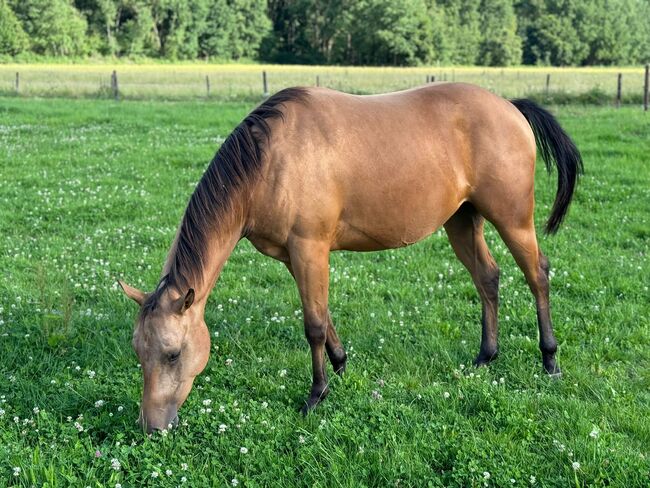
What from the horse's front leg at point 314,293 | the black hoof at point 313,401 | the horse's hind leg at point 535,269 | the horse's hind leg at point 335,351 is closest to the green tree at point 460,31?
the horse's hind leg at point 535,269

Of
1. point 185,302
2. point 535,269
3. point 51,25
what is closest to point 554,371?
point 535,269

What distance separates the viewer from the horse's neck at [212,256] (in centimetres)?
398

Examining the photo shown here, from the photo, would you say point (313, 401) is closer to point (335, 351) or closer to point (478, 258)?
point (335, 351)

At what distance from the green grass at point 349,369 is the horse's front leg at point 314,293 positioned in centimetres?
17

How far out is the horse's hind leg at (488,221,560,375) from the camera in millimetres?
4945

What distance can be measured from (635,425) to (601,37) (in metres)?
101

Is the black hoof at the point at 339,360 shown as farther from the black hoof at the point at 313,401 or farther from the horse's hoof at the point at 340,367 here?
the black hoof at the point at 313,401

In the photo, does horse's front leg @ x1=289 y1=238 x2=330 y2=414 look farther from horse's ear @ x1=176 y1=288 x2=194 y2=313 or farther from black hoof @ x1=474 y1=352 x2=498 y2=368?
black hoof @ x1=474 y1=352 x2=498 y2=368

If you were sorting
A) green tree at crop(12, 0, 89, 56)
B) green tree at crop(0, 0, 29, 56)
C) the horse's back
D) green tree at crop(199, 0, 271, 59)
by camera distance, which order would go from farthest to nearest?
green tree at crop(199, 0, 271, 59) < green tree at crop(12, 0, 89, 56) < green tree at crop(0, 0, 29, 56) < the horse's back

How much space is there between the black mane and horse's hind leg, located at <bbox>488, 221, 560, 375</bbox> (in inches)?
84.6

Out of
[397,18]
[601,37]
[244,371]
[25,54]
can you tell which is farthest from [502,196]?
[601,37]

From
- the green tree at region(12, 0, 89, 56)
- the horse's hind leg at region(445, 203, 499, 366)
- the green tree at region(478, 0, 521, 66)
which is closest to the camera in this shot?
the horse's hind leg at region(445, 203, 499, 366)

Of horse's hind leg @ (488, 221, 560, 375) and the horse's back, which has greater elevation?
the horse's back

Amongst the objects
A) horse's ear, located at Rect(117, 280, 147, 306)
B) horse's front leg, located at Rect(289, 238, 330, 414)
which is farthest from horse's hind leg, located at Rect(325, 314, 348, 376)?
horse's ear, located at Rect(117, 280, 147, 306)
